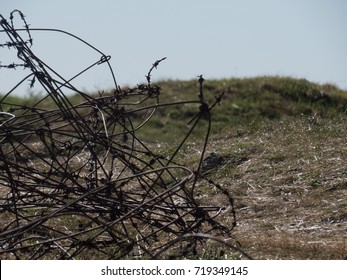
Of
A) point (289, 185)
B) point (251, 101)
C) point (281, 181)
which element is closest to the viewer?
point (289, 185)

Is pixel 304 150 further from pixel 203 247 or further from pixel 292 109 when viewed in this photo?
pixel 292 109

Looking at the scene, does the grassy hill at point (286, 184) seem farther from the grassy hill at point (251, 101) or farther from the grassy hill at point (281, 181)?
the grassy hill at point (251, 101)

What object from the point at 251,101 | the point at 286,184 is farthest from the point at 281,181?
the point at 251,101

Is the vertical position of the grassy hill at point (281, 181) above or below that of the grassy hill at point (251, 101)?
below

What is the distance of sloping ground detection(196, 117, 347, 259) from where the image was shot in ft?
16.2

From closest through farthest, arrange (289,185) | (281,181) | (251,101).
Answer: (289,185) → (281,181) → (251,101)

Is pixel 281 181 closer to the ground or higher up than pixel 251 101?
closer to the ground

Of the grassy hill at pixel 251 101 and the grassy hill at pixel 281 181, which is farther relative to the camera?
the grassy hill at pixel 251 101

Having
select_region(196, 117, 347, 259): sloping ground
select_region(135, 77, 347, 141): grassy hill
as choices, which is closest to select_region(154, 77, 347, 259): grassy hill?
select_region(196, 117, 347, 259): sloping ground

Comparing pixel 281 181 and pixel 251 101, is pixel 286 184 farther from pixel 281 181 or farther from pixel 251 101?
pixel 251 101

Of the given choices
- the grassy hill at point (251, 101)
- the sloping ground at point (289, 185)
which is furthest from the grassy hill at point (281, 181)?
the grassy hill at point (251, 101)

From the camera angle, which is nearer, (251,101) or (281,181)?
(281,181)

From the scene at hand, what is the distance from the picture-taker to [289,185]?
683 centimetres

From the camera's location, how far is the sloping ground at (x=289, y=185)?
4949 millimetres
